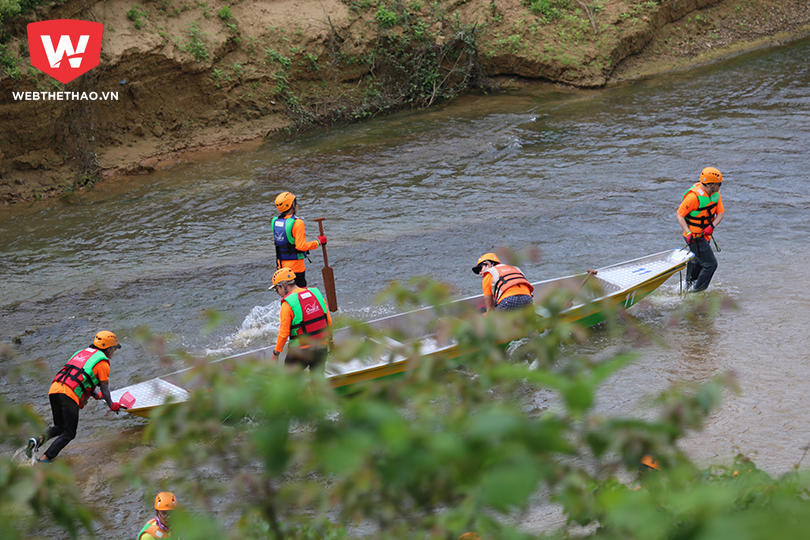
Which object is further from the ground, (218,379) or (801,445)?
(218,379)

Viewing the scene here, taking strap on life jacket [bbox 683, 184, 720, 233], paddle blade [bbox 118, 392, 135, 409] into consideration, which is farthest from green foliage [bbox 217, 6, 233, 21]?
paddle blade [bbox 118, 392, 135, 409]

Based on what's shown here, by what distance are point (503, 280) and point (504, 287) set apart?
0.30ft

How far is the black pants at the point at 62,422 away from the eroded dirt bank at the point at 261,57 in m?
11.8

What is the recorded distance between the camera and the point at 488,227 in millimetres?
12492

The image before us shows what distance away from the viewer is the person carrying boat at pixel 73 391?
261 inches

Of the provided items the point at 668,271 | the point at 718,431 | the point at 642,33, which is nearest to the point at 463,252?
the point at 668,271

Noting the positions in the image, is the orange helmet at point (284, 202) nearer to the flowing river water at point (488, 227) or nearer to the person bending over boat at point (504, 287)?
the flowing river water at point (488, 227)

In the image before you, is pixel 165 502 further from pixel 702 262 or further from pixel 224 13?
pixel 224 13

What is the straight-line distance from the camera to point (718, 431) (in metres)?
5.75

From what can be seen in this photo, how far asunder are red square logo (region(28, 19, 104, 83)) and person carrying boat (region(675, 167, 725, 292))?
1518 centimetres

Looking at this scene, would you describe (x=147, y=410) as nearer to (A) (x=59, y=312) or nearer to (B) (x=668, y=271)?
(A) (x=59, y=312)

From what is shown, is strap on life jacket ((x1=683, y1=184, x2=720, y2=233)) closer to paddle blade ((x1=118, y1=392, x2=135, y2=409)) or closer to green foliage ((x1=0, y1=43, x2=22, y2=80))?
paddle blade ((x1=118, y1=392, x2=135, y2=409))

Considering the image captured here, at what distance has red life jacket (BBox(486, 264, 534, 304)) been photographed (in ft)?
24.2

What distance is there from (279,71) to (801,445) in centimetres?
1760
